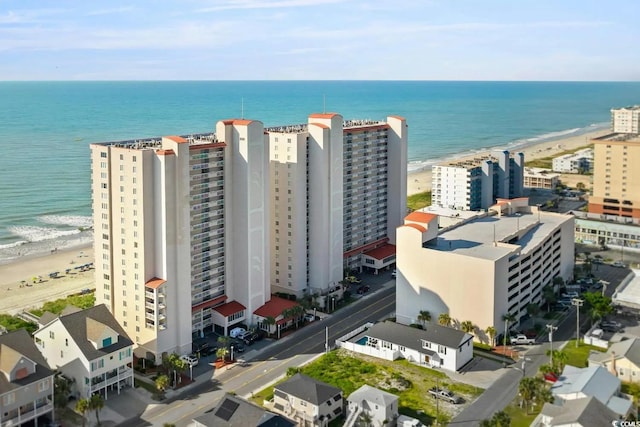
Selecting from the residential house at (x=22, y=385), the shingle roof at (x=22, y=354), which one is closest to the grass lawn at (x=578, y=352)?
the residential house at (x=22, y=385)

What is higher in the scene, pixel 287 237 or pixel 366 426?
pixel 287 237

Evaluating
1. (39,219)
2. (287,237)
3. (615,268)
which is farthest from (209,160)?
(39,219)

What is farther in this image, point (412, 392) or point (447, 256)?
point (447, 256)

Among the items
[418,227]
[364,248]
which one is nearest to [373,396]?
[418,227]

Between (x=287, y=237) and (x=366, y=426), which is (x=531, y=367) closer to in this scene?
(x=366, y=426)

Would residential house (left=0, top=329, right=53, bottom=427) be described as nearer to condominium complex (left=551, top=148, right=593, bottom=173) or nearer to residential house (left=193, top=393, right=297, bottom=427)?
residential house (left=193, top=393, right=297, bottom=427)

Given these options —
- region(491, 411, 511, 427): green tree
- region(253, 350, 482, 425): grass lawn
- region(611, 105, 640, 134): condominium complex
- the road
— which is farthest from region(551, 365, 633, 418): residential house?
region(611, 105, 640, 134): condominium complex
